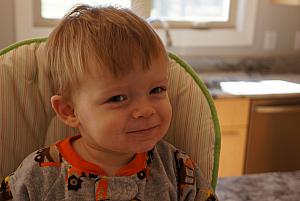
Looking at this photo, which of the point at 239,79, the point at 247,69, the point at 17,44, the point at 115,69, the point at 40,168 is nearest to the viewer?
the point at 115,69

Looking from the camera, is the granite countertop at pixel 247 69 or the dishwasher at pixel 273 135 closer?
the dishwasher at pixel 273 135

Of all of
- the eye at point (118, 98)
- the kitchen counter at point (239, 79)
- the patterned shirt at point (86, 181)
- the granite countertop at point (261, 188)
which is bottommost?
the kitchen counter at point (239, 79)

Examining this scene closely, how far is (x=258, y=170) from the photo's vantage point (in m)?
2.54

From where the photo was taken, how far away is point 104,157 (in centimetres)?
89

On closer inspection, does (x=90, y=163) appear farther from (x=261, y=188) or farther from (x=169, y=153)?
(x=261, y=188)

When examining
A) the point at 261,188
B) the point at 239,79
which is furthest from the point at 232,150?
the point at 261,188

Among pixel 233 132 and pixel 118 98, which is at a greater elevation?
pixel 118 98

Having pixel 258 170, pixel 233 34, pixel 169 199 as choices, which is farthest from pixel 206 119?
pixel 233 34

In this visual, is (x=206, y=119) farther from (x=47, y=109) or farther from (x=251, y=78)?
(x=251, y=78)

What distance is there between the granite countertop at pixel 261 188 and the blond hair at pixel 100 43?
0.33 metres

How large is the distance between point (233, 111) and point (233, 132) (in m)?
0.12

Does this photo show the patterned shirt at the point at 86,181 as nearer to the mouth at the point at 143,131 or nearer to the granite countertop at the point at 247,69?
the mouth at the point at 143,131

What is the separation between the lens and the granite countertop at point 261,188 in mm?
907

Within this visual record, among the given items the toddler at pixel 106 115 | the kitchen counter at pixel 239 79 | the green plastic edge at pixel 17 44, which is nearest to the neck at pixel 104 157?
the toddler at pixel 106 115
